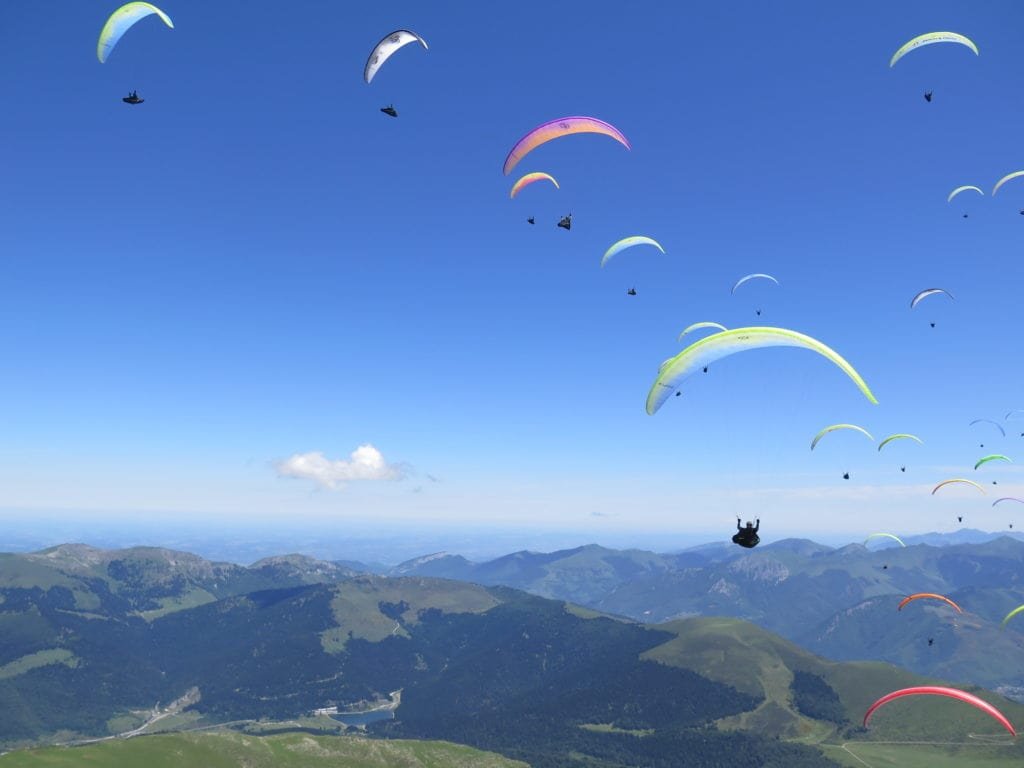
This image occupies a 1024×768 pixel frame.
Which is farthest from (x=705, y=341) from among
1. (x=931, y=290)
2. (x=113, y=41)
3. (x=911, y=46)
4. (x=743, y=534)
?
(x=113, y=41)

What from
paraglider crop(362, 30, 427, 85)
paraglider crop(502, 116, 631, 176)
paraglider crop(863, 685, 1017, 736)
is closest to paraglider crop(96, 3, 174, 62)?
paraglider crop(362, 30, 427, 85)

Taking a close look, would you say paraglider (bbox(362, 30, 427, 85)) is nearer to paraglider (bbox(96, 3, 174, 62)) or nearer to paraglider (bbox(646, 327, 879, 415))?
paraglider (bbox(96, 3, 174, 62))

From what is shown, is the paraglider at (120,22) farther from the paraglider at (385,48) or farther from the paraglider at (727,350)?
the paraglider at (727,350)

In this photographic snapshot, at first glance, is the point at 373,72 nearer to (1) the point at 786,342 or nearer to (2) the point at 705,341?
(2) the point at 705,341

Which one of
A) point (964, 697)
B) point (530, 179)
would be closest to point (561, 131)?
point (530, 179)

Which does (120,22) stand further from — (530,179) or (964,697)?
(964,697)
